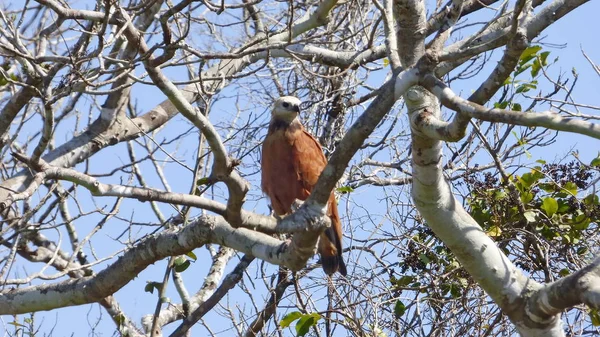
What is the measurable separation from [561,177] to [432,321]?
1043 mm

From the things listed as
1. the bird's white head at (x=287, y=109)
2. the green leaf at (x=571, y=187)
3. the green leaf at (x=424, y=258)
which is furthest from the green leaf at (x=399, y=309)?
the bird's white head at (x=287, y=109)

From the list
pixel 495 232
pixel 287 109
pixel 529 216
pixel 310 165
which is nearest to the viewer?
pixel 529 216

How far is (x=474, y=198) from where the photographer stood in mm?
4465

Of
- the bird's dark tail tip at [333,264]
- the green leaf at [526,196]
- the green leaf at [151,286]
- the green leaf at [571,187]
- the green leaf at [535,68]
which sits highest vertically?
the green leaf at [535,68]

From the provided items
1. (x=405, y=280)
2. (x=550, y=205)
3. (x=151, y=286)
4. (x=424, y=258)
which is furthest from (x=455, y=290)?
(x=151, y=286)

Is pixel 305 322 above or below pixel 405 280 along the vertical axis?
below

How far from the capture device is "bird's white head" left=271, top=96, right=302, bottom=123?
18.3ft

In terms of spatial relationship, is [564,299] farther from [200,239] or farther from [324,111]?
[324,111]

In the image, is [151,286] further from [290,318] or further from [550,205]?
[550,205]

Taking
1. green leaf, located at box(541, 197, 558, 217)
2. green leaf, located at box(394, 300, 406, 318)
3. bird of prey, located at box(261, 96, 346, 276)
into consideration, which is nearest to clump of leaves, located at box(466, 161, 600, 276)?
green leaf, located at box(541, 197, 558, 217)

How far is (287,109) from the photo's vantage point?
5.61m

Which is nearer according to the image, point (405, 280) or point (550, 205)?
point (550, 205)

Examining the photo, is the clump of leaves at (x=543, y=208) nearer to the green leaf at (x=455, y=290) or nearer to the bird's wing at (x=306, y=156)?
the green leaf at (x=455, y=290)

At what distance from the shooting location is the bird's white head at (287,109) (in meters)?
5.58
